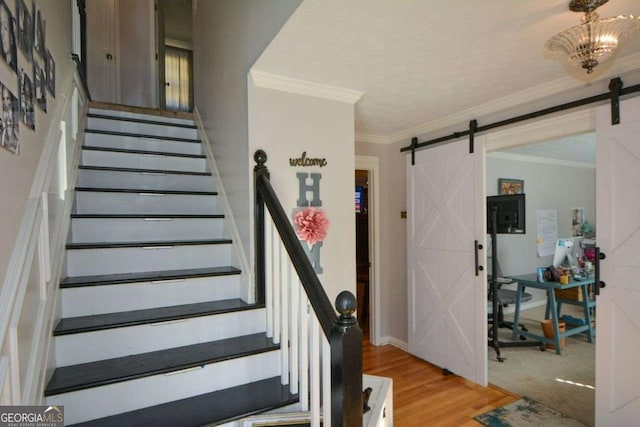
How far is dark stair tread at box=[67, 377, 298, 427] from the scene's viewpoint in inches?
53.3

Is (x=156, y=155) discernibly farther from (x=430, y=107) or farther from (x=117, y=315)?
(x=430, y=107)

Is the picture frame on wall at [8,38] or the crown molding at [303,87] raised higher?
the crown molding at [303,87]

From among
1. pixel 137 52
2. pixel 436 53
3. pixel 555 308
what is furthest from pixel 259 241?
pixel 137 52

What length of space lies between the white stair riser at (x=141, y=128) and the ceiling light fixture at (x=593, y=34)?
311cm

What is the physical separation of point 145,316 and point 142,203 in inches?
39.9

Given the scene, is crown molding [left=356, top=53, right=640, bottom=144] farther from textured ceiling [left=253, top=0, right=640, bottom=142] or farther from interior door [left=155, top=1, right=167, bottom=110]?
interior door [left=155, top=1, right=167, bottom=110]

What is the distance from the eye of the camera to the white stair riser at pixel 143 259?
6.05 feet

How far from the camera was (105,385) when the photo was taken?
1.36 m

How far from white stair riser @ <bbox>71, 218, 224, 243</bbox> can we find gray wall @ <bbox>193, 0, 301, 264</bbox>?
0.29m

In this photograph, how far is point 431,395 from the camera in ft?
Answer: 8.96

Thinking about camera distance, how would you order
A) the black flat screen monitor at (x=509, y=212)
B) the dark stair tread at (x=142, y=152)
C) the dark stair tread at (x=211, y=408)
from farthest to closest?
the black flat screen monitor at (x=509, y=212) → the dark stair tread at (x=142, y=152) → the dark stair tread at (x=211, y=408)

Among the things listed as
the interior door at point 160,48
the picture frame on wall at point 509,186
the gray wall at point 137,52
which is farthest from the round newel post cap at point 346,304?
the interior door at point 160,48

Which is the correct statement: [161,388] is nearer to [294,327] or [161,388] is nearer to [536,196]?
[294,327]

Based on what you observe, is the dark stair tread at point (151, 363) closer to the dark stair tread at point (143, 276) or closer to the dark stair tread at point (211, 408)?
the dark stair tread at point (211, 408)
